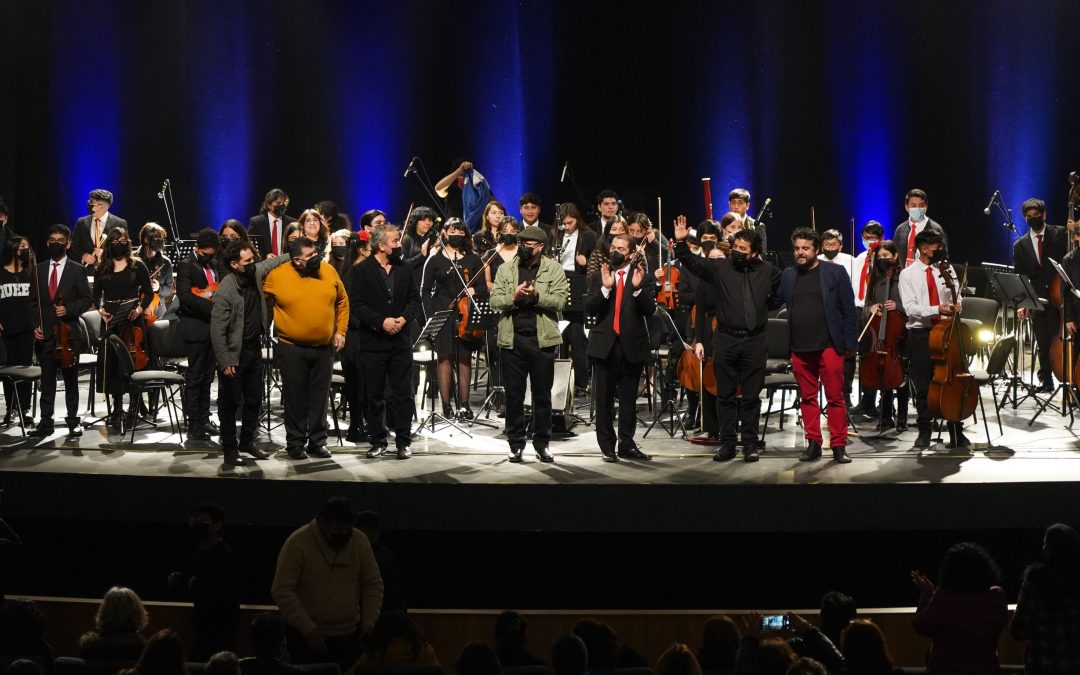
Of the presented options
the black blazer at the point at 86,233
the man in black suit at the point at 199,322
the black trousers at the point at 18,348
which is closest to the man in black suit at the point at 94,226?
the black blazer at the point at 86,233

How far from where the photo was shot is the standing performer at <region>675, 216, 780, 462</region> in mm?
8164

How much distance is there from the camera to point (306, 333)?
8.13m

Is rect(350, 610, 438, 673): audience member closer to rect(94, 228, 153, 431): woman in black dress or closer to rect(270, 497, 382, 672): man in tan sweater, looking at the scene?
rect(270, 497, 382, 672): man in tan sweater

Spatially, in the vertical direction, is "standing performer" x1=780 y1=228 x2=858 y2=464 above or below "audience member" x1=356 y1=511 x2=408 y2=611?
above

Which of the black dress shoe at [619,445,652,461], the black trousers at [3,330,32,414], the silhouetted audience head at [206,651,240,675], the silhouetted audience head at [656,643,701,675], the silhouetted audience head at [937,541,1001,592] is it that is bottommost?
the silhouetted audience head at [656,643,701,675]

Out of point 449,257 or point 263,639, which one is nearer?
point 263,639

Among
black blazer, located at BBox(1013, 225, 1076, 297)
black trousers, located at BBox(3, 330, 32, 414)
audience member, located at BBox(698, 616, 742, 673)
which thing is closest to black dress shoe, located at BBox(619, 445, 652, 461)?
audience member, located at BBox(698, 616, 742, 673)

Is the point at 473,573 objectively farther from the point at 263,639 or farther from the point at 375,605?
the point at 263,639

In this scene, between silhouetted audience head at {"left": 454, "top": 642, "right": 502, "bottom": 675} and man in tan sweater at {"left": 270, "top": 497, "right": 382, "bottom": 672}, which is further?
man in tan sweater at {"left": 270, "top": 497, "right": 382, "bottom": 672}

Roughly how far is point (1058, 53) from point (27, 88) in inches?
464

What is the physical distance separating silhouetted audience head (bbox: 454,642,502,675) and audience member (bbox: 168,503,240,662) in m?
1.91

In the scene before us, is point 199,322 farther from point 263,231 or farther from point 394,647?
point 394,647

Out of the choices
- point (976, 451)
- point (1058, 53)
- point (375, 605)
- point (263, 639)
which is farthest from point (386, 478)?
point (1058, 53)

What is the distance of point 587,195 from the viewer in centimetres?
1394
